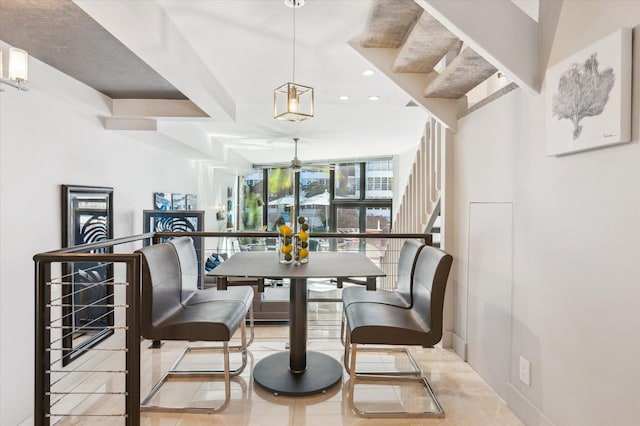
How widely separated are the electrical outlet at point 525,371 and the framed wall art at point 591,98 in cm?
112

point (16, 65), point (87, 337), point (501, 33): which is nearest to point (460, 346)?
point (501, 33)

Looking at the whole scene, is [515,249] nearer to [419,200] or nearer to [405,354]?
[405,354]

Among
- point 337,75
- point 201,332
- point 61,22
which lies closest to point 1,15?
point 61,22

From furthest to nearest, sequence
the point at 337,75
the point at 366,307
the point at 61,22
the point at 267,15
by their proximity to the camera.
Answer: the point at 337,75
the point at 366,307
the point at 267,15
the point at 61,22

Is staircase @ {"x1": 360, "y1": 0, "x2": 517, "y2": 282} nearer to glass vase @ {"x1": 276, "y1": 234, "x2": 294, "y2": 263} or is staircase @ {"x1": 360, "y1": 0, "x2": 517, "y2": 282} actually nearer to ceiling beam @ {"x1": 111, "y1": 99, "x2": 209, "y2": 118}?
glass vase @ {"x1": 276, "y1": 234, "x2": 294, "y2": 263}

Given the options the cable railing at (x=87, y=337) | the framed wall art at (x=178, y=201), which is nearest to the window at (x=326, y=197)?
the framed wall art at (x=178, y=201)

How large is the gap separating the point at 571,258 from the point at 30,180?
3.25 metres

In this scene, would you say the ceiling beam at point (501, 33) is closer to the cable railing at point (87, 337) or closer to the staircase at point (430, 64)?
the staircase at point (430, 64)

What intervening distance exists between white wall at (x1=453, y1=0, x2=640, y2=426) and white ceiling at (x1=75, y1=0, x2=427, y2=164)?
44.6 inches

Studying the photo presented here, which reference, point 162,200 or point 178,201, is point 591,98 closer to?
point 162,200

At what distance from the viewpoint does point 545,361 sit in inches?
78.2

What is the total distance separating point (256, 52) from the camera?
290 cm

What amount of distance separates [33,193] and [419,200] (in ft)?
12.0

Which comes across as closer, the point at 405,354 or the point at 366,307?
the point at 366,307
